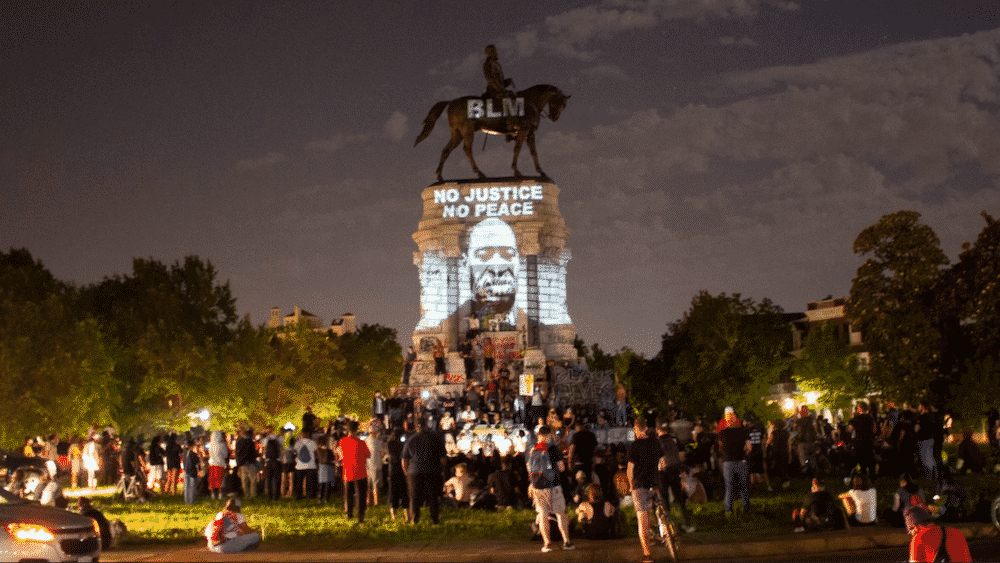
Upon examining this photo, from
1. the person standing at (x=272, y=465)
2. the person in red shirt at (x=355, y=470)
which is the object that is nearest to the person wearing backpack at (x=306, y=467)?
the person standing at (x=272, y=465)

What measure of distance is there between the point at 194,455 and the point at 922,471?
1763 cm

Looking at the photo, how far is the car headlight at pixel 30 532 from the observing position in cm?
1269

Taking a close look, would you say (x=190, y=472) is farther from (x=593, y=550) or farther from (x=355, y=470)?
(x=593, y=550)

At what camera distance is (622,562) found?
53.2 ft

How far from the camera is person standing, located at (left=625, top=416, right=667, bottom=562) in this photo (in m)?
16.0

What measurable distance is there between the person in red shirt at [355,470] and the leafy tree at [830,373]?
152ft

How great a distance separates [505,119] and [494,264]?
6.68 metres

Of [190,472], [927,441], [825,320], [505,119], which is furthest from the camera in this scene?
[825,320]

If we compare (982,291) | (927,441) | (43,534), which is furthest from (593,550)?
(982,291)

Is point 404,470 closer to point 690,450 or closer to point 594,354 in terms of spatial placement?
point 690,450

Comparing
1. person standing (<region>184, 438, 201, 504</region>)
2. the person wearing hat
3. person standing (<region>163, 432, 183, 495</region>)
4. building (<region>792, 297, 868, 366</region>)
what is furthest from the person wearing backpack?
building (<region>792, 297, 868, 366</region>)

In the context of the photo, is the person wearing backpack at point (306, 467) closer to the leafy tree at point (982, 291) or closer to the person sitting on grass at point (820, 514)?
the person sitting on grass at point (820, 514)

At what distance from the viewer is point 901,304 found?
31.3 m

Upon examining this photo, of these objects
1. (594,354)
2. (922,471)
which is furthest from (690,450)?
(594,354)
